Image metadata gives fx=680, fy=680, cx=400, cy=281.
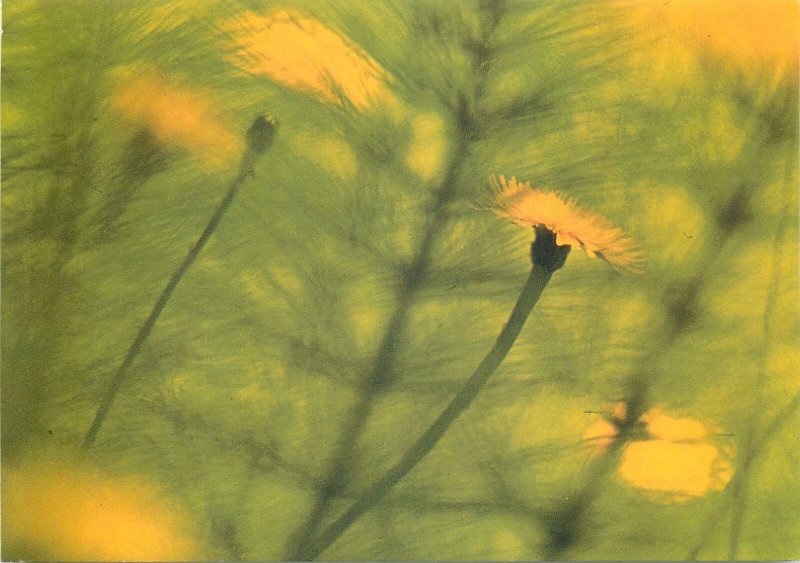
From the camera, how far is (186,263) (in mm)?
765

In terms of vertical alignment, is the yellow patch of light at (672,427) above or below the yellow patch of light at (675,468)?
above

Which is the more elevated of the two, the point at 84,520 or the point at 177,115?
the point at 177,115

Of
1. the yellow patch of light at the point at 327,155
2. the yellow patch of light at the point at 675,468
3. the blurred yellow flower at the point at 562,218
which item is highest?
the yellow patch of light at the point at 327,155

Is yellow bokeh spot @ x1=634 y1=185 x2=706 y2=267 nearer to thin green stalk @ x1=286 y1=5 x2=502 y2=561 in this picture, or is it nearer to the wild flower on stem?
the wild flower on stem

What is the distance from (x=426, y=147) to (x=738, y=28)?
0.38m

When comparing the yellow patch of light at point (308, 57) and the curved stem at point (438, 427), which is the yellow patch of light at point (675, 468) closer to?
the curved stem at point (438, 427)

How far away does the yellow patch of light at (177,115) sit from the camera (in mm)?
768

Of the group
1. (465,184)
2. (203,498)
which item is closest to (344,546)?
(203,498)

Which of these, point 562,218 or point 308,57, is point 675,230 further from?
point 308,57

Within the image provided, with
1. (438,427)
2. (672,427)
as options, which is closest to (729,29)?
(672,427)

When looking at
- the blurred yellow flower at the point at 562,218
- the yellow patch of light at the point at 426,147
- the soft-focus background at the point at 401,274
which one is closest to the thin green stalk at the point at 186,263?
the soft-focus background at the point at 401,274

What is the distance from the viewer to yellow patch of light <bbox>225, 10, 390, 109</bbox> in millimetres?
774

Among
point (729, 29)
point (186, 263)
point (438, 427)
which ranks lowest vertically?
point (438, 427)

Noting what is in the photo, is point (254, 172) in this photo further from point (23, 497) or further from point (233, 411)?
point (23, 497)
